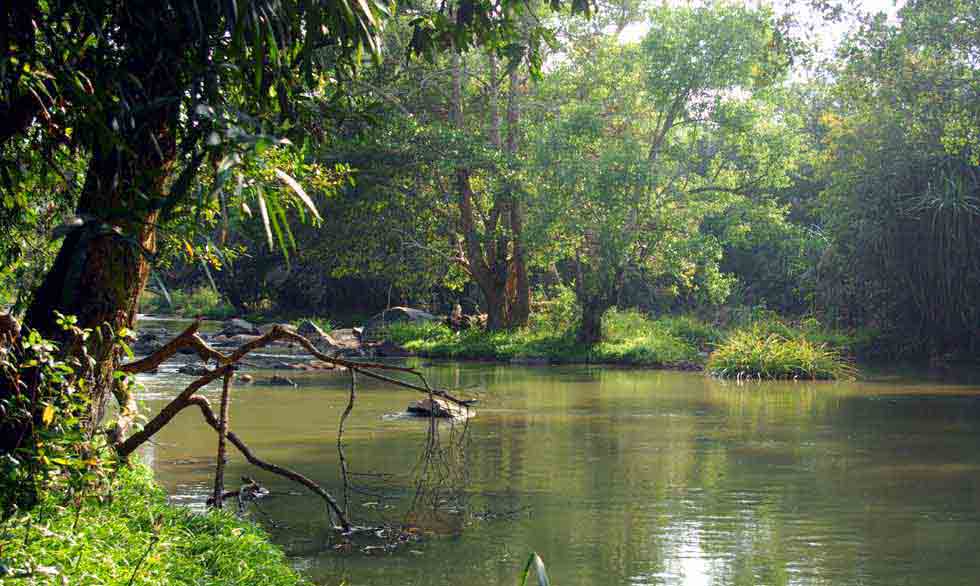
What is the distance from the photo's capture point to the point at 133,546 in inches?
230

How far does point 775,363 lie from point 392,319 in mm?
13100

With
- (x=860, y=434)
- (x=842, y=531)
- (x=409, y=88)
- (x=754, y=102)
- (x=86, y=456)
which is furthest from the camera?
(x=409, y=88)

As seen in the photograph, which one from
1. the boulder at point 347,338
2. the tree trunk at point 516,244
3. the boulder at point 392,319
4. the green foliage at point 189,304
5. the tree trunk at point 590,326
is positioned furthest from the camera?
the green foliage at point 189,304

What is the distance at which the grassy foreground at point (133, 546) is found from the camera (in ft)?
15.8

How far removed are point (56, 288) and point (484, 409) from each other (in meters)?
11.7

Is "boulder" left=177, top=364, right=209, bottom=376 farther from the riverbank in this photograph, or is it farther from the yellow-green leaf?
the yellow-green leaf

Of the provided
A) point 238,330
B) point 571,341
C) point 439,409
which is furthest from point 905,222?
point 238,330

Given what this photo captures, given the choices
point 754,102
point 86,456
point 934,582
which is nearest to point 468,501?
point 934,582

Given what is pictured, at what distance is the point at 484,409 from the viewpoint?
17312mm

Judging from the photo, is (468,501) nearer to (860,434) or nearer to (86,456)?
(86,456)

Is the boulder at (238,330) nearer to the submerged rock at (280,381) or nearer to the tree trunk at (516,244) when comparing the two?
the tree trunk at (516,244)

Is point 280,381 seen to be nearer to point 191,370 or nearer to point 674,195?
point 191,370

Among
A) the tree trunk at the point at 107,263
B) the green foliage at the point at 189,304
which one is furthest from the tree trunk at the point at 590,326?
the tree trunk at the point at 107,263

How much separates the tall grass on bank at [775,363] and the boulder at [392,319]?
36.0ft
